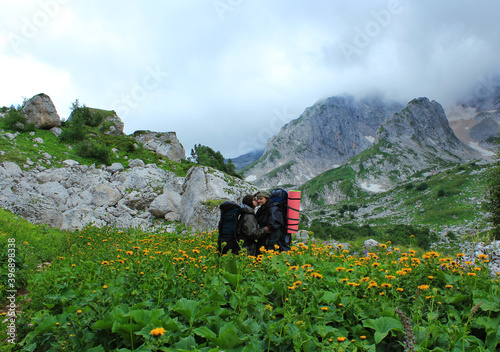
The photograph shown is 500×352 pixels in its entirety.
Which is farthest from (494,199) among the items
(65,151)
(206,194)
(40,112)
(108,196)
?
(40,112)

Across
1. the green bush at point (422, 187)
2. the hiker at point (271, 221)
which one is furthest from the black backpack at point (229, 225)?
the green bush at point (422, 187)

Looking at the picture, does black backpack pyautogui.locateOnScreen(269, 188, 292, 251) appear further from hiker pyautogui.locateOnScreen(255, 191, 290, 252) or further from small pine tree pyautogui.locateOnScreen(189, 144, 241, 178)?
small pine tree pyautogui.locateOnScreen(189, 144, 241, 178)

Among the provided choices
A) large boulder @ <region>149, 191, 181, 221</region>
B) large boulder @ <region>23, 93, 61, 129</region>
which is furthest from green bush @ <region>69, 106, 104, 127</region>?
large boulder @ <region>149, 191, 181, 221</region>

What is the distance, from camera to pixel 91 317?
322 centimetres

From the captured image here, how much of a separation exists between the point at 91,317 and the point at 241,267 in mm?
2018

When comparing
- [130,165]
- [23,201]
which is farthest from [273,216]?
[130,165]

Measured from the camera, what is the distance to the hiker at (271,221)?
7.54 meters

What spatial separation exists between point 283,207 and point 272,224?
2.99 feet

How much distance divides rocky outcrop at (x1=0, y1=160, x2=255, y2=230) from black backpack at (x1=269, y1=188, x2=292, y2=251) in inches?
319

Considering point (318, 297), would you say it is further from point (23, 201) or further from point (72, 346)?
point (23, 201)

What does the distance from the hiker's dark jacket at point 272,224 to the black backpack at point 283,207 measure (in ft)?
0.46

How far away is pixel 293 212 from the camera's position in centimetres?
794

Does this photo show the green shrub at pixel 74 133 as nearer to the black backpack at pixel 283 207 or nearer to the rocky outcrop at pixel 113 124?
the rocky outcrop at pixel 113 124

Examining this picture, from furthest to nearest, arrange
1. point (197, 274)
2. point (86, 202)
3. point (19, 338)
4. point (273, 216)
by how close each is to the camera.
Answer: point (86, 202) < point (273, 216) < point (197, 274) < point (19, 338)
